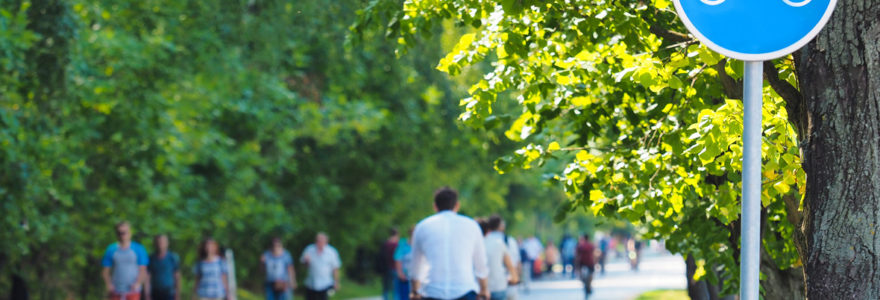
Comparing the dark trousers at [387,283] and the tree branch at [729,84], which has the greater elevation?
the tree branch at [729,84]

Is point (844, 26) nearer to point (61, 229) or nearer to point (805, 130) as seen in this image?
point (805, 130)

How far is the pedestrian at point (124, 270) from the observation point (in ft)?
43.6

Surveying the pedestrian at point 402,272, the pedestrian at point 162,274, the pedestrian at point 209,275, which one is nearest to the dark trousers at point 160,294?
the pedestrian at point 162,274

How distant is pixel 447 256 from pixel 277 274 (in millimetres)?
8273

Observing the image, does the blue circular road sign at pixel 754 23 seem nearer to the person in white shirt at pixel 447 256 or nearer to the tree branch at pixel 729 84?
the tree branch at pixel 729 84

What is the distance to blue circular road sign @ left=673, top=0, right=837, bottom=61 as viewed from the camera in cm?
401

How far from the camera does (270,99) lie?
21438 millimetres

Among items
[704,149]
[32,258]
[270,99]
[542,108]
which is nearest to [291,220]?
[270,99]

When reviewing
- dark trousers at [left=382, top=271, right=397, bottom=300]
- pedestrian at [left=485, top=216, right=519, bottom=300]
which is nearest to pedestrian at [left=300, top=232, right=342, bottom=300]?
pedestrian at [left=485, top=216, right=519, bottom=300]

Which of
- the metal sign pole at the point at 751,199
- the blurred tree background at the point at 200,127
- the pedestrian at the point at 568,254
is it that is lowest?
the metal sign pole at the point at 751,199

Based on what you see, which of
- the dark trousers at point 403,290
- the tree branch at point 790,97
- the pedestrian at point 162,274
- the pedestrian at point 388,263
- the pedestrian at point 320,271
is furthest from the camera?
the pedestrian at point 388,263

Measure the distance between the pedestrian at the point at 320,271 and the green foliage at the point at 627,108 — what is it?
847cm

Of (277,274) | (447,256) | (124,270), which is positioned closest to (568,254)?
(277,274)

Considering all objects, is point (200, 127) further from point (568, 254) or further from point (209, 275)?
point (568, 254)
